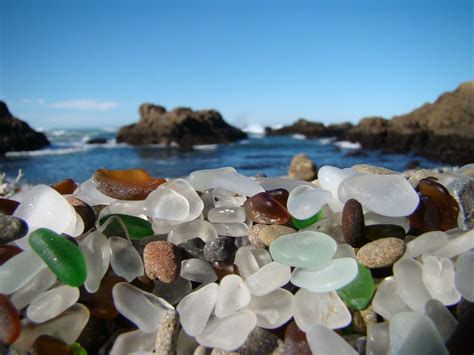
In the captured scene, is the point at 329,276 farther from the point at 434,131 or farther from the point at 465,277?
the point at 434,131

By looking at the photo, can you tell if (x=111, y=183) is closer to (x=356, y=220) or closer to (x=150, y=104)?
(x=356, y=220)

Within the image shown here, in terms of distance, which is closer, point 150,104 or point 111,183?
point 111,183

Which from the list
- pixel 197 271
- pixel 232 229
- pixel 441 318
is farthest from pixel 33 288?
pixel 441 318

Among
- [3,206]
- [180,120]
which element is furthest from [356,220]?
[180,120]

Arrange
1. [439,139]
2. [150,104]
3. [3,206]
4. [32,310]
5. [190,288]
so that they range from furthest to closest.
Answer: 1. [150,104]
2. [439,139]
3. [3,206]
4. [190,288]
5. [32,310]

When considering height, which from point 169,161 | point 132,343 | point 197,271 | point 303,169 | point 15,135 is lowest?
point 169,161

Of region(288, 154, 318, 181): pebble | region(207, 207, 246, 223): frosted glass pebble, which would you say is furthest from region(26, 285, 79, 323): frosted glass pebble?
region(288, 154, 318, 181): pebble
